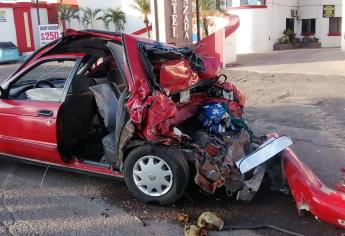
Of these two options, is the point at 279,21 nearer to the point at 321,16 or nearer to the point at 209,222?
the point at 321,16

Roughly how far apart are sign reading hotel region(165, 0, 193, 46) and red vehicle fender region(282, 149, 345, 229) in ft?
44.5

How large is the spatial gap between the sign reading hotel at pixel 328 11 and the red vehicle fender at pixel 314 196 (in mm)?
30730

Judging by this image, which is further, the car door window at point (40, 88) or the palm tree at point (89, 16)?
the palm tree at point (89, 16)

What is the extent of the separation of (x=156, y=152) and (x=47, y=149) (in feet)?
4.49

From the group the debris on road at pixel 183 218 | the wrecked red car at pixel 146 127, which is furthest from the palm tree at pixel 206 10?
the debris on road at pixel 183 218

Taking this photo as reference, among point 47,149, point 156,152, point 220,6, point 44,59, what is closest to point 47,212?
point 47,149

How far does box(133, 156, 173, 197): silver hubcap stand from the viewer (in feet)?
13.5

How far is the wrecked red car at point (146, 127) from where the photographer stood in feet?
13.2

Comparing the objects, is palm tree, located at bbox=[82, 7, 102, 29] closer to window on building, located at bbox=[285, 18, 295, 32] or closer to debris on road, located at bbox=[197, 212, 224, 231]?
window on building, located at bbox=[285, 18, 295, 32]

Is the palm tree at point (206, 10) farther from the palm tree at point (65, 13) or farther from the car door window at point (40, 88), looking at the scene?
the car door window at point (40, 88)

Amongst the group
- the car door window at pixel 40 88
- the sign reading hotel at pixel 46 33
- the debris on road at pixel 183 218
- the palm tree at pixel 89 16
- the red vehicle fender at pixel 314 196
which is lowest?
the debris on road at pixel 183 218

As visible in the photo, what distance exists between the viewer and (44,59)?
485cm

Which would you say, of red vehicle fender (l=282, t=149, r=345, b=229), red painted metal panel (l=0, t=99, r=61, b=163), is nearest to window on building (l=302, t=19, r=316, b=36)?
red vehicle fender (l=282, t=149, r=345, b=229)

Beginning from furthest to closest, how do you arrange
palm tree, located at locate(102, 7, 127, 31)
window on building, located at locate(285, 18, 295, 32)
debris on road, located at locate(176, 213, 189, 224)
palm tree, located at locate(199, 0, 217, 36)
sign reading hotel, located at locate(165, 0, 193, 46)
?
palm tree, located at locate(102, 7, 127, 31)
window on building, located at locate(285, 18, 295, 32)
palm tree, located at locate(199, 0, 217, 36)
sign reading hotel, located at locate(165, 0, 193, 46)
debris on road, located at locate(176, 213, 189, 224)
